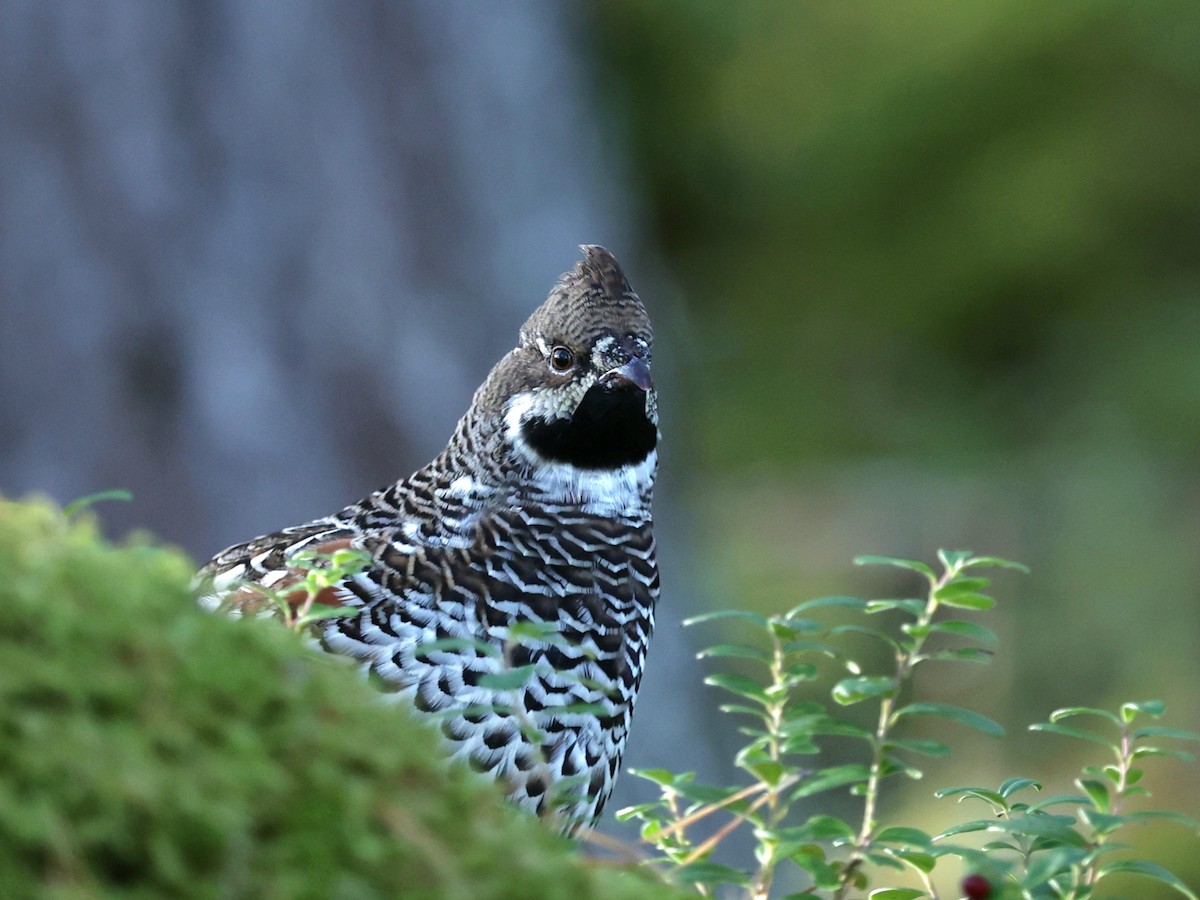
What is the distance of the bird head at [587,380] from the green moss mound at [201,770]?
1813mm

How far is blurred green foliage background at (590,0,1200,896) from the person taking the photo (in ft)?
31.6

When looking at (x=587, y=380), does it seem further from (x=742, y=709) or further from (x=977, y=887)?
(x=977, y=887)

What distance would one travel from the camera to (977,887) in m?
1.18

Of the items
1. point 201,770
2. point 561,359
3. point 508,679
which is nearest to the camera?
point 201,770

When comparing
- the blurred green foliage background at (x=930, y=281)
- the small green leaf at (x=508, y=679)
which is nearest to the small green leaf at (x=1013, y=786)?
the small green leaf at (x=508, y=679)

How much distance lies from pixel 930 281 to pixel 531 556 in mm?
8189

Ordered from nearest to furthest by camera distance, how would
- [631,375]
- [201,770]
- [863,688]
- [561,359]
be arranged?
[201,770], [863,688], [631,375], [561,359]

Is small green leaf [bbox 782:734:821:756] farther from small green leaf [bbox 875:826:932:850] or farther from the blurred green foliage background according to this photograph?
the blurred green foliage background

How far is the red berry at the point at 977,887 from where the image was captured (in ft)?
3.88

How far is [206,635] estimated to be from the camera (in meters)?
0.99

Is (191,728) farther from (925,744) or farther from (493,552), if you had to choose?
(493,552)

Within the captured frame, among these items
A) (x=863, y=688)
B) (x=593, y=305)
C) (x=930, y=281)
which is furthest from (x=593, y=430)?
(x=930, y=281)

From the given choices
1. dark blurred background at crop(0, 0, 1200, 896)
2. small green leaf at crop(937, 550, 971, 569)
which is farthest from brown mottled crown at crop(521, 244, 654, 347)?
dark blurred background at crop(0, 0, 1200, 896)

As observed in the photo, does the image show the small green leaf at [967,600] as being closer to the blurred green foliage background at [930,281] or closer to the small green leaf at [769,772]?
the small green leaf at [769,772]
